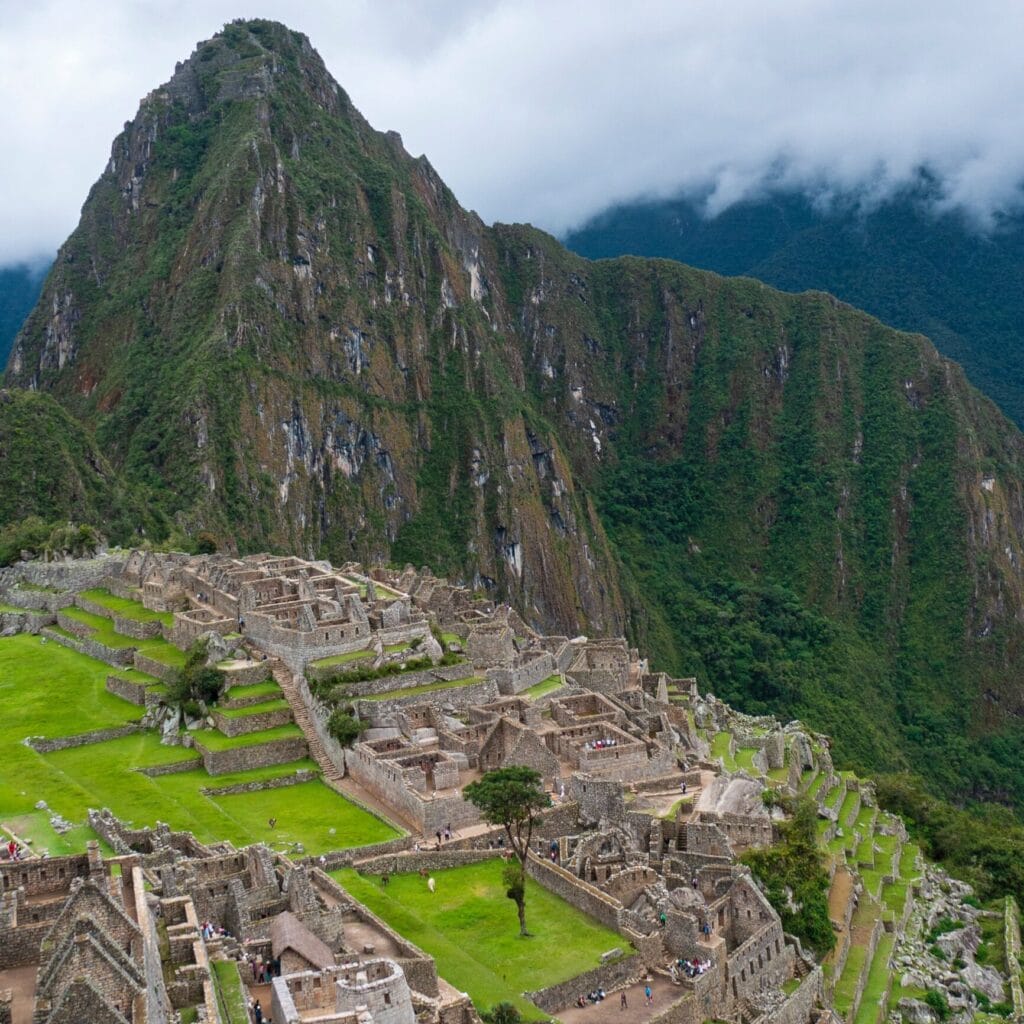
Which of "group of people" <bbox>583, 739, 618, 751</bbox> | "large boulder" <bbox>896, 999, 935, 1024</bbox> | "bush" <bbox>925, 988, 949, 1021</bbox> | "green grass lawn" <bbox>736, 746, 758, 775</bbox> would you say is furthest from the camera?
"green grass lawn" <bbox>736, 746, 758, 775</bbox>

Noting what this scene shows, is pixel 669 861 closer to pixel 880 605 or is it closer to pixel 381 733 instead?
pixel 381 733

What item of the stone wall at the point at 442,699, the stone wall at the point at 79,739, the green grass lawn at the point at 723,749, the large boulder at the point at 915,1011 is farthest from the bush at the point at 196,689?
the large boulder at the point at 915,1011

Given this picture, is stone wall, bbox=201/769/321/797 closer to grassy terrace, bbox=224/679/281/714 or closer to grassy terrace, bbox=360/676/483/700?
grassy terrace, bbox=360/676/483/700

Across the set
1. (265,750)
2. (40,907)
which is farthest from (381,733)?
(40,907)

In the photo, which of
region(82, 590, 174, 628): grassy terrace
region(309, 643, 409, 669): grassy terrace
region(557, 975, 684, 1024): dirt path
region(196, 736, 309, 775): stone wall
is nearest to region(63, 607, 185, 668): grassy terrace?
region(82, 590, 174, 628): grassy terrace

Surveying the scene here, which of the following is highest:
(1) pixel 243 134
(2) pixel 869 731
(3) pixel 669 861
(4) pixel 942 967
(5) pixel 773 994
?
(1) pixel 243 134

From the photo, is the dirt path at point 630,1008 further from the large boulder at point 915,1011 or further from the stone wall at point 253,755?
the stone wall at point 253,755
